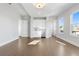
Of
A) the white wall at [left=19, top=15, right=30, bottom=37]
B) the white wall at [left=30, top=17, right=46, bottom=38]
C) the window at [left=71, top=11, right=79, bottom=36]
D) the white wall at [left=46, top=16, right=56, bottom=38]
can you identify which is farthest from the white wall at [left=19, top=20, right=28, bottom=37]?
the window at [left=71, top=11, right=79, bottom=36]

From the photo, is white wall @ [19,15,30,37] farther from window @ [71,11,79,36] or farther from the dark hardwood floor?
the dark hardwood floor

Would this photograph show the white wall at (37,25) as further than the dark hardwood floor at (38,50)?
Yes

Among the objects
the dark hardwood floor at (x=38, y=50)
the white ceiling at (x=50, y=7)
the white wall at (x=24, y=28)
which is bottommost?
the dark hardwood floor at (x=38, y=50)

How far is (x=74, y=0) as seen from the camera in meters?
1.87

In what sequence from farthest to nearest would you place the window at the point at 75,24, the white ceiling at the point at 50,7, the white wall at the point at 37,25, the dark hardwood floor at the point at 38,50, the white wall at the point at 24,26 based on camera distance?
1. the white wall at the point at 24,26
2. the white wall at the point at 37,25
3. the window at the point at 75,24
4. the white ceiling at the point at 50,7
5. the dark hardwood floor at the point at 38,50

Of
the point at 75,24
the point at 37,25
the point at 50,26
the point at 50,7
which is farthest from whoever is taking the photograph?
the point at 50,26

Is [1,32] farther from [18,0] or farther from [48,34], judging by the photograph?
[48,34]

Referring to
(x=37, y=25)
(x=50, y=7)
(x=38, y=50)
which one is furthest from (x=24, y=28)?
(x=38, y=50)

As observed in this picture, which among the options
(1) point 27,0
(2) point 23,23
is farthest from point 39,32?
(1) point 27,0

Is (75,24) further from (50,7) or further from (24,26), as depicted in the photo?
(24,26)

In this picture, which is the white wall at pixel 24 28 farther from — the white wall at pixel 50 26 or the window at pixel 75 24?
the window at pixel 75 24

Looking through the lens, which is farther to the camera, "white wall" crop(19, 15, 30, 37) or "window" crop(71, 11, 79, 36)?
"white wall" crop(19, 15, 30, 37)

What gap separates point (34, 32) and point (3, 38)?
179 inches

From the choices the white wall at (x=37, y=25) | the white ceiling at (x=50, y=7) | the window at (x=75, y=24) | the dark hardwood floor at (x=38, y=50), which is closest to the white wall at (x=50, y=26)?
the white wall at (x=37, y=25)
